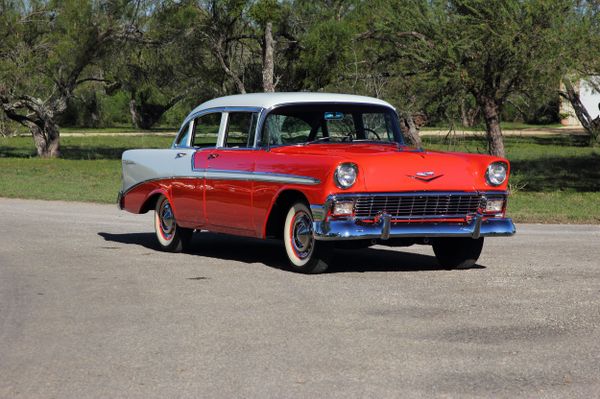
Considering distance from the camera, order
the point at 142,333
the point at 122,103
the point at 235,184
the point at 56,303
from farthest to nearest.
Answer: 1. the point at 122,103
2. the point at 235,184
3. the point at 56,303
4. the point at 142,333

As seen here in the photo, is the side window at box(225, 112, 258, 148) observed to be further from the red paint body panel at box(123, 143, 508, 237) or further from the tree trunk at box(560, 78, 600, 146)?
the tree trunk at box(560, 78, 600, 146)

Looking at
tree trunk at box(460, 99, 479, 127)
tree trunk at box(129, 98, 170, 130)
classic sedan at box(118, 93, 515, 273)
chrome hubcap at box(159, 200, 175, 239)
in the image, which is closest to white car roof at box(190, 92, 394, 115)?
classic sedan at box(118, 93, 515, 273)

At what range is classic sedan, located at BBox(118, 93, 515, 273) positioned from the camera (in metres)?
11.0

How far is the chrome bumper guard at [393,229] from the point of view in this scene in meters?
10.9

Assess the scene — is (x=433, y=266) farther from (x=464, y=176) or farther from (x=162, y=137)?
(x=162, y=137)

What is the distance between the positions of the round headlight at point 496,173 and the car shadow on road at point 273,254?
102cm

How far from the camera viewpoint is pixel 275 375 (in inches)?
A: 274

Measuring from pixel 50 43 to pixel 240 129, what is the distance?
2827 cm

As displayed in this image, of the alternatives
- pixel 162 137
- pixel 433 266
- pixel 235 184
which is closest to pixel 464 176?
pixel 433 266

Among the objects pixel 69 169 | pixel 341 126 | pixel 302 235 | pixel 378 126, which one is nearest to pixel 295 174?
pixel 302 235

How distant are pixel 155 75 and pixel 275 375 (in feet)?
114

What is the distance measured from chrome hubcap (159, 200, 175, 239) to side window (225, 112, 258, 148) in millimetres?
1324

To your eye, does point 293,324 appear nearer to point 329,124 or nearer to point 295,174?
point 295,174

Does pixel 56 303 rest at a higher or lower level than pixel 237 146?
lower
